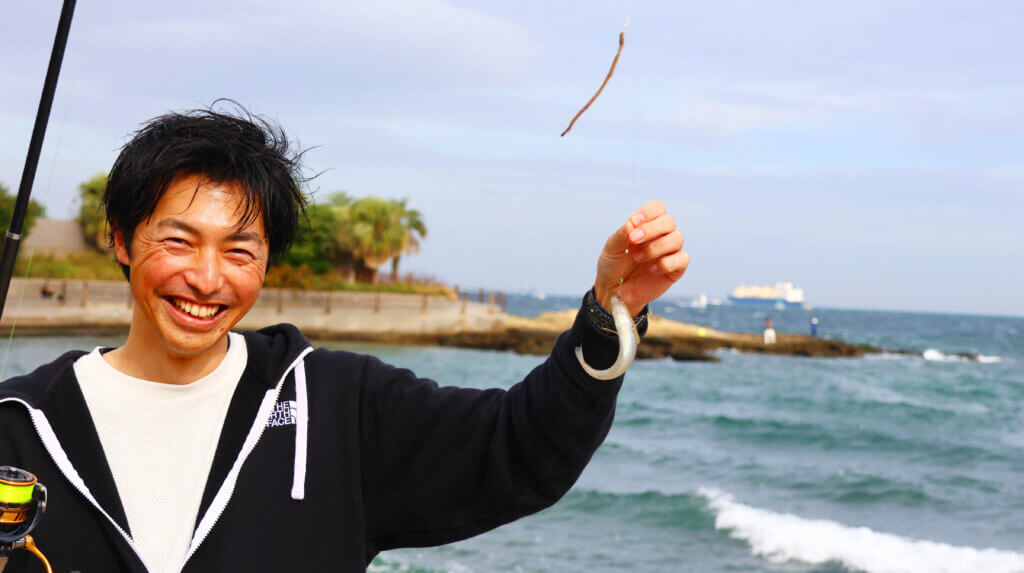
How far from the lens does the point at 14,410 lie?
6.42 feet

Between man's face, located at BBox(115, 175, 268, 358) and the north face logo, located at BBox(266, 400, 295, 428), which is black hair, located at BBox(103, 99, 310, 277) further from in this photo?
the north face logo, located at BBox(266, 400, 295, 428)

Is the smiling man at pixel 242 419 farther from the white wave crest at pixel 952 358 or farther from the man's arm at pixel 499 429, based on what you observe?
the white wave crest at pixel 952 358

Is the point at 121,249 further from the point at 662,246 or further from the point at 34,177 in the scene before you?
the point at 662,246

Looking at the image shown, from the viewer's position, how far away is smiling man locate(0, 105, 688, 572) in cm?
190

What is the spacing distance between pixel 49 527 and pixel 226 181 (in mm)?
804

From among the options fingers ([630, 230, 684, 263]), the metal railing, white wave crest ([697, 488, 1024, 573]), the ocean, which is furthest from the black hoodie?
the metal railing

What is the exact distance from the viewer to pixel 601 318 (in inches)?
74.5

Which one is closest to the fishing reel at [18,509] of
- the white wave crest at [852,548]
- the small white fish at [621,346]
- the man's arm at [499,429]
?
the man's arm at [499,429]

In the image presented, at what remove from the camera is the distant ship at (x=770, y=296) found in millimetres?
144375

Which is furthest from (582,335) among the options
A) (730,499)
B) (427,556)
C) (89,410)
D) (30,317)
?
(30,317)

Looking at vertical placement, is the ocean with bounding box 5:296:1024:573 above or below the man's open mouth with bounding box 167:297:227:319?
below

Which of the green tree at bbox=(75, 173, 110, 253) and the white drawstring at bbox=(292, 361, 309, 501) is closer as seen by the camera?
the white drawstring at bbox=(292, 361, 309, 501)

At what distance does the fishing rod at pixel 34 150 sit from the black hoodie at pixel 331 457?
0.41m

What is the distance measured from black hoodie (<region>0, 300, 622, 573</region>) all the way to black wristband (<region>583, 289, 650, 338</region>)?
21 millimetres
